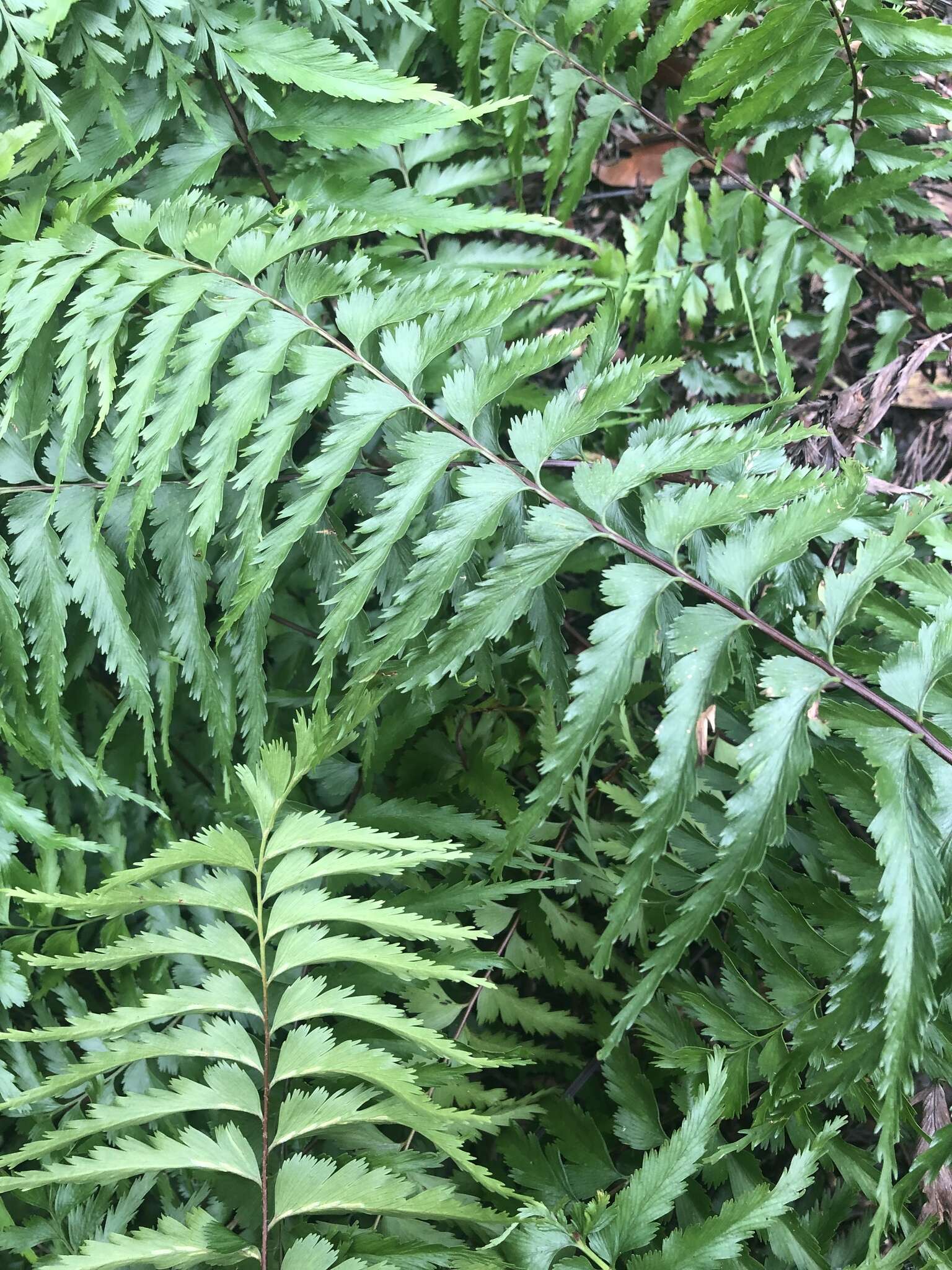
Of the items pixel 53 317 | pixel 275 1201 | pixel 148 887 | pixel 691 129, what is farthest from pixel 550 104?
pixel 275 1201

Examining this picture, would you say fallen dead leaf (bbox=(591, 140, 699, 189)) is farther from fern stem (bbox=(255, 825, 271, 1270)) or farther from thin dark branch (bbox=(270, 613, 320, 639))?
fern stem (bbox=(255, 825, 271, 1270))

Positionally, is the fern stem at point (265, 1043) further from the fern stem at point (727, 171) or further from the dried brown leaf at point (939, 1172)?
the fern stem at point (727, 171)

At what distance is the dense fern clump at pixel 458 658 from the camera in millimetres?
913

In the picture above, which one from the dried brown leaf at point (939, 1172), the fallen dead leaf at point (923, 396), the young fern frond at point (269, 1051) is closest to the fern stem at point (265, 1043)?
the young fern frond at point (269, 1051)

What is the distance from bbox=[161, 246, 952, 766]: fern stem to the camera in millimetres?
898

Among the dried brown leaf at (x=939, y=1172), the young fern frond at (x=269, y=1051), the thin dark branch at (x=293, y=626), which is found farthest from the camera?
the thin dark branch at (x=293, y=626)

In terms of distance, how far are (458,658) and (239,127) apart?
99 centimetres

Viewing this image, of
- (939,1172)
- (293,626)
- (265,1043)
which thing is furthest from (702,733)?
(293,626)

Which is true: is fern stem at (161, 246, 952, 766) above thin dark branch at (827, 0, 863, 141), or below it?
below

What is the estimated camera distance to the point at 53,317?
1.27 meters

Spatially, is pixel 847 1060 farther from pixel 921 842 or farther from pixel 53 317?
pixel 53 317

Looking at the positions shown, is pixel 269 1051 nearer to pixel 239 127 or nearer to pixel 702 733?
pixel 702 733

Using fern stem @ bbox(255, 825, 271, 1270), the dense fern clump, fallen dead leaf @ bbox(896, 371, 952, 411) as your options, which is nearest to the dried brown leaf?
the dense fern clump

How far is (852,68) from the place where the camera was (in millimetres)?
1274
